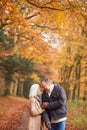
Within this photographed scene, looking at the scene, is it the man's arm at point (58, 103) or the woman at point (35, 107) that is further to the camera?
the woman at point (35, 107)

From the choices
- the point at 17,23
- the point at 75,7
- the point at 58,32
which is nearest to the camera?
the point at 75,7

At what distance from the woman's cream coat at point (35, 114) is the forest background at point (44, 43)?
4.40ft

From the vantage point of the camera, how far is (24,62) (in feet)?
107

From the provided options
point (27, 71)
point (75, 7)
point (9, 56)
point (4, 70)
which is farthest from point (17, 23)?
point (27, 71)

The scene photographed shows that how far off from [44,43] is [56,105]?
35.0ft

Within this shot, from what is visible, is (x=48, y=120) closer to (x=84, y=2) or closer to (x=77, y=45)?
(x=84, y=2)

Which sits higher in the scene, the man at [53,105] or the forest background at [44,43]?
the forest background at [44,43]

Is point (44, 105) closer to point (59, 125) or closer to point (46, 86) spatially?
point (46, 86)

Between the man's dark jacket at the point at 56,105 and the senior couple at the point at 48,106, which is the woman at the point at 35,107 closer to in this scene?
the senior couple at the point at 48,106

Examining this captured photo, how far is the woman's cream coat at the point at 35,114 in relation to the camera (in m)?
7.28

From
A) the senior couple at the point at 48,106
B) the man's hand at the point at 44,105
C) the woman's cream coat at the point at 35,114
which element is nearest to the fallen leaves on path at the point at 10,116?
the woman's cream coat at the point at 35,114

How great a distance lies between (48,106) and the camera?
7.16 meters

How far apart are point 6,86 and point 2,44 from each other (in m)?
7.10

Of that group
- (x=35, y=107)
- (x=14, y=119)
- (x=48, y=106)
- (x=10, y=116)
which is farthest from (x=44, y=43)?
(x=48, y=106)
